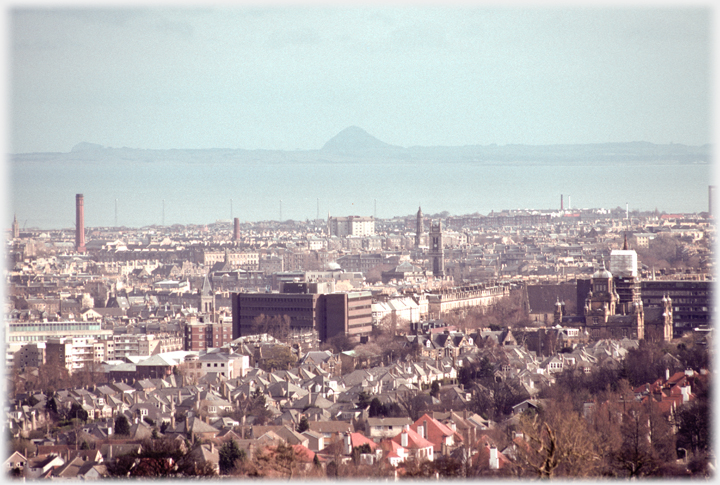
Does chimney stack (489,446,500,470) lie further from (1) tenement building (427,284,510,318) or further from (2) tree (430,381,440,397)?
(1) tenement building (427,284,510,318)

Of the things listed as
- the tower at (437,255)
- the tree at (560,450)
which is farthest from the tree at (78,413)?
the tower at (437,255)

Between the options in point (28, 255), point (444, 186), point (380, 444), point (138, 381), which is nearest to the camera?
point (380, 444)

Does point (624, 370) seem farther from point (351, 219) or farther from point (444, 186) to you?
point (444, 186)

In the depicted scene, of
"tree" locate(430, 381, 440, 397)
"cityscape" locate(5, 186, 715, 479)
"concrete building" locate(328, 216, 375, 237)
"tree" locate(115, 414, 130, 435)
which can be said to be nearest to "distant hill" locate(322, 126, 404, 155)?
"concrete building" locate(328, 216, 375, 237)

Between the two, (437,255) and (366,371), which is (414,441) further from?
(437,255)

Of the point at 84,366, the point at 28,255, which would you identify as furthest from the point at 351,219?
the point at 84,366

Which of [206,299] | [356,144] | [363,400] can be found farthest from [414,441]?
[356,144]
